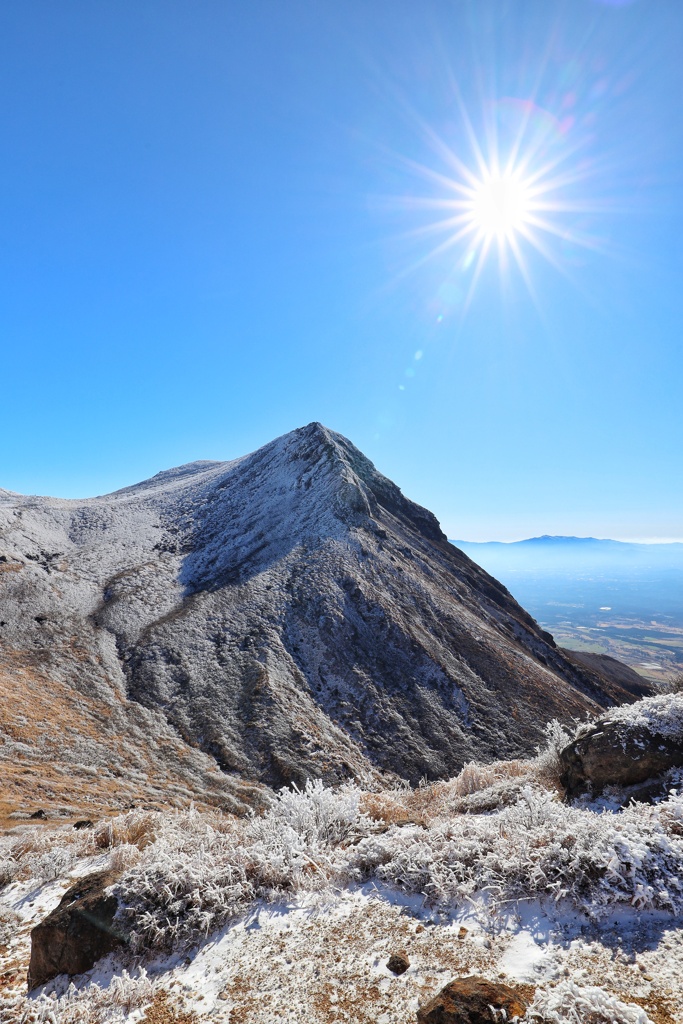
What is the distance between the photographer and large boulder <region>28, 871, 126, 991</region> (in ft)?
16.1

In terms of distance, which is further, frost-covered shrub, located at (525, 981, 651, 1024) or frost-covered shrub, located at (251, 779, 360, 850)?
frost-covered shrub, located at (251, 779, 360, 850)

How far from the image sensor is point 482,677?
32.5 m

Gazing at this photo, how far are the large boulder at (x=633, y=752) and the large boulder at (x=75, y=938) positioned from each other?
732cm

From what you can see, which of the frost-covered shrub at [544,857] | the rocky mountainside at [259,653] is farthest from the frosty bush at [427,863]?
the rocky mountainside at [259,653]

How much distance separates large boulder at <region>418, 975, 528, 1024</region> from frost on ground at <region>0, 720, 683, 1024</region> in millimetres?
130

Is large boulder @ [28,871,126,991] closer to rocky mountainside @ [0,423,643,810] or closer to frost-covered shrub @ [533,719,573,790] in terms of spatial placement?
frost-covered shrub @ [533,719,573,790]

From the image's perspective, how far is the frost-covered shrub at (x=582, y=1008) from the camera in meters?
3.06

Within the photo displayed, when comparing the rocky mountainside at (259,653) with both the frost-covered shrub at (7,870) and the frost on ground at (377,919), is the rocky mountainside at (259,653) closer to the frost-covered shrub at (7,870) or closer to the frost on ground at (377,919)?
the frost-covered shrub at (7,870)

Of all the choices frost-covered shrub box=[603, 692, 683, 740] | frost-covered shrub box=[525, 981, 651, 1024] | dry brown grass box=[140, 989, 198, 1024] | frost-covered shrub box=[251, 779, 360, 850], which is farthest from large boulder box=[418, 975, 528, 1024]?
frost-covered shrub box=[603, 692, 683, 740]

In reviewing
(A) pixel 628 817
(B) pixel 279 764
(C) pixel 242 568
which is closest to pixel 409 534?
(C) pixel 242 568

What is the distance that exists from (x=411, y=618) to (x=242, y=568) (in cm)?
1594

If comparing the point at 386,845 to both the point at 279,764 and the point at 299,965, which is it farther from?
the point at 279,764

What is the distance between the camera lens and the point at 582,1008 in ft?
10.4

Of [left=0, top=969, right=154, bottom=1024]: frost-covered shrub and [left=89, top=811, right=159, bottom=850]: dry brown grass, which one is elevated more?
[left=0, top=969, right=154, bottom=1024]: frost-covered shrub
